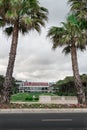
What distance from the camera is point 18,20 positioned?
29.1 meters

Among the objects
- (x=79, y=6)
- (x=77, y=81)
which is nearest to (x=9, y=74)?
(x=77, y=81)

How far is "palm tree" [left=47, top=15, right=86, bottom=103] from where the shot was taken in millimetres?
30516

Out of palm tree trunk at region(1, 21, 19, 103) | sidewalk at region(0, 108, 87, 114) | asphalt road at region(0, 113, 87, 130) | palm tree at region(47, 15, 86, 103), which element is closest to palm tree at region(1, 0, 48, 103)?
palm tree trunk at region(1, 21, 19, 103)

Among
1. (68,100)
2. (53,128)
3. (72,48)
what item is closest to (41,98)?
(68,100)

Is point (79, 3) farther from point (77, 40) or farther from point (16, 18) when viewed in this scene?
point (16, 18)

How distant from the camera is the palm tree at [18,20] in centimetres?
2822

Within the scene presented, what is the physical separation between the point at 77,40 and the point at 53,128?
17874 mm

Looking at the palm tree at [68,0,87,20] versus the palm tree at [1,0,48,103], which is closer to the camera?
the palm tree at [1,0,48,103]

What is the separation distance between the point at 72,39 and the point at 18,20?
5083 millimetres

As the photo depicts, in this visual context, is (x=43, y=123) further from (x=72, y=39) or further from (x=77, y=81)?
(x=72, y=39)

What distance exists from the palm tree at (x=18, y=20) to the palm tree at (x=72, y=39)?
1.88m

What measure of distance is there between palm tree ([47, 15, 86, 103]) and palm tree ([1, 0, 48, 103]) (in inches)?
74.2

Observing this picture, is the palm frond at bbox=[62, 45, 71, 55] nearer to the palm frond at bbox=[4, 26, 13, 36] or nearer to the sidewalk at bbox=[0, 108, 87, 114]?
the palm frond at bbox=[4, 26, 13, 36]

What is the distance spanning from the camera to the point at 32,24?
28938 millimetres
